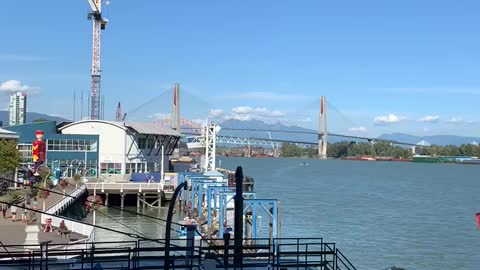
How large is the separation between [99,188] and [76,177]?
5.02 metres

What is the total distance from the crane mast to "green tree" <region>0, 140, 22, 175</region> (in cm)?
5151

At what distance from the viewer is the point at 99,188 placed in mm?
53469

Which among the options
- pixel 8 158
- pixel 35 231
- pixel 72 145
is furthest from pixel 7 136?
pixel 35 231

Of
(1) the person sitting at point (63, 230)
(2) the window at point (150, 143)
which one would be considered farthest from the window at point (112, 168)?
(1) the person sitting at point (63, 230)

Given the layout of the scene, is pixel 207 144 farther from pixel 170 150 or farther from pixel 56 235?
pixel 56 235

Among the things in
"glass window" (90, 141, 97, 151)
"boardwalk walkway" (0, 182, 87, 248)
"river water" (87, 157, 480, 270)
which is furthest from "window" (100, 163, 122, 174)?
"boardwalk walkway" (0, 182, 87, 248)

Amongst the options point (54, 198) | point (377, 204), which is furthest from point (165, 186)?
point (377, 204)

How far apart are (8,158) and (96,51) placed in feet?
210

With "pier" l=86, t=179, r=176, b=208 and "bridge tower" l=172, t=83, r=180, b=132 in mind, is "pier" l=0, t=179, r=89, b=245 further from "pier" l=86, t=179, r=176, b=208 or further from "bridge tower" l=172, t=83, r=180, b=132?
"bridge tower" l=172, t=83, r=180, b=132

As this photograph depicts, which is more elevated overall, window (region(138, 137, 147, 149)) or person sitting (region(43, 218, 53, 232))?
window (region(138, 137, 147, 149))

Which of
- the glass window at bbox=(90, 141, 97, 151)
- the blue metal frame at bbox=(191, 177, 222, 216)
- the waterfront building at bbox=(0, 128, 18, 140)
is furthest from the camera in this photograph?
the glass window at bbox=(90, 141, 97, 151)

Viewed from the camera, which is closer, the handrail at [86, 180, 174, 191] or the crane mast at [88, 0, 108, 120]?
the handrail at [86, 180, 174, 191]

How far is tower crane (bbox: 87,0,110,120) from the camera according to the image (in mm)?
102981

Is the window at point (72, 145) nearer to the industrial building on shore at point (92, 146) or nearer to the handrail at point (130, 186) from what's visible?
the industrial building on shore at point (92, 146)
